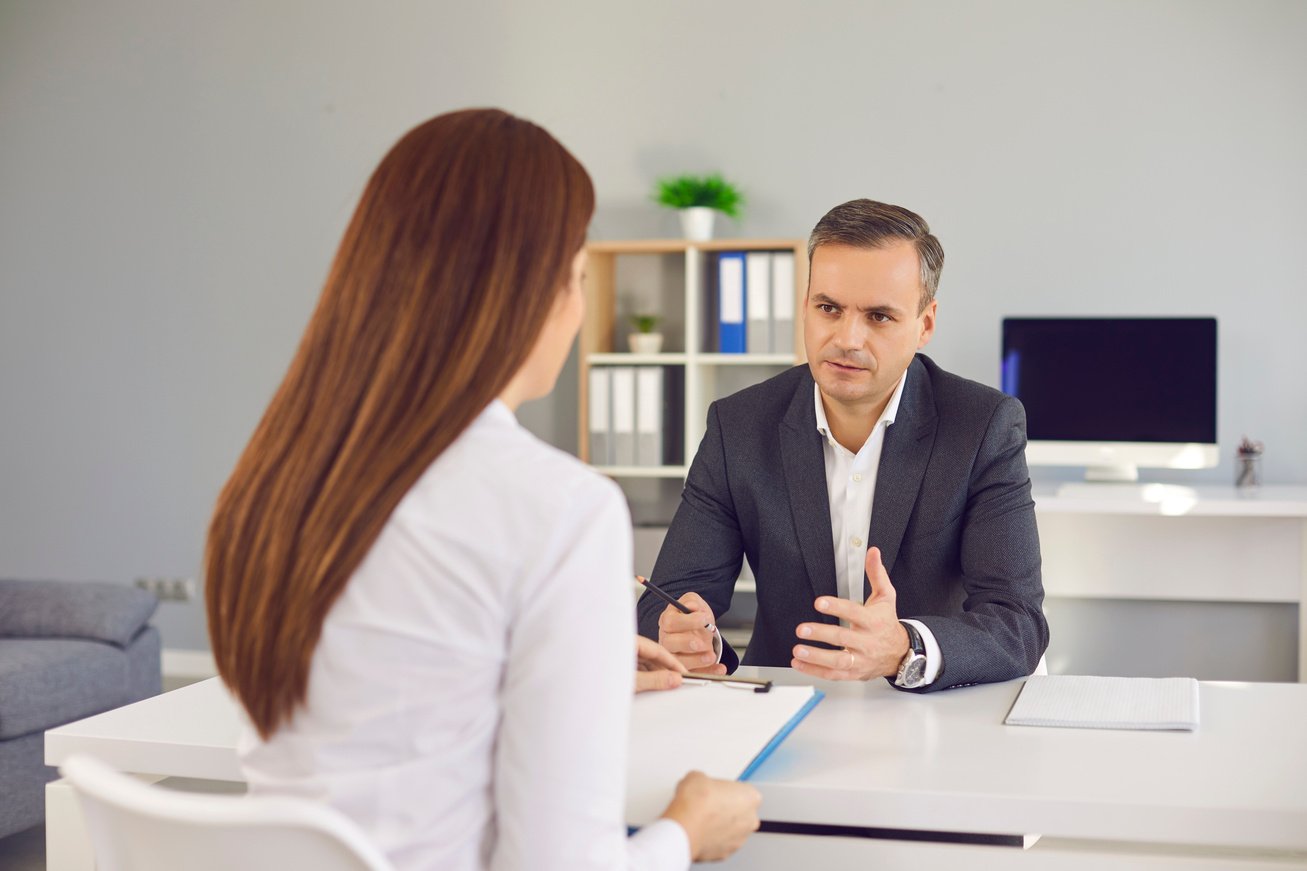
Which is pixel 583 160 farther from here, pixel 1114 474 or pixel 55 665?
pixel 55 665

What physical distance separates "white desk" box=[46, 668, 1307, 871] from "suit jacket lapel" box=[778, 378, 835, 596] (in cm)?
40

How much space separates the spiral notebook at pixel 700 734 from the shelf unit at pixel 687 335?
8.33 ft

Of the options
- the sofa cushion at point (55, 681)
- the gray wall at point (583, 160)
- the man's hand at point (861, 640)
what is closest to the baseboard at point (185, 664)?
the gray wall at point (583, 160)

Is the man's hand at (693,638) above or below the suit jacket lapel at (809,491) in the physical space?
below

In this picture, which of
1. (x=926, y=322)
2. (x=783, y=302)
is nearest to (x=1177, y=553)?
(x=783, y=302)

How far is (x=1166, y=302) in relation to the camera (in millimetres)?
3859

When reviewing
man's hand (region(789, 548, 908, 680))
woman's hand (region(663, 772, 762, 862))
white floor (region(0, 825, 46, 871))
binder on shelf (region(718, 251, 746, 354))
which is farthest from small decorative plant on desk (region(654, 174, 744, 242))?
woman's hand (region(663, 772, 762, 862))

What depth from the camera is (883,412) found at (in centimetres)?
189

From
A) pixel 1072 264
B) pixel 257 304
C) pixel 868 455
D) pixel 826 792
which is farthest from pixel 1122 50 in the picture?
pixel 826 792

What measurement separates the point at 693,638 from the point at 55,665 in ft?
6.61

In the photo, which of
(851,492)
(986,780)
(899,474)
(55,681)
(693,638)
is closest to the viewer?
(986,780)

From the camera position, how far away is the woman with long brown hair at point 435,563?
82 centimetres

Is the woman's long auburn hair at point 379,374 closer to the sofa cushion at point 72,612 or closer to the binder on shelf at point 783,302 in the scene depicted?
the sofa cushion at point 72,612

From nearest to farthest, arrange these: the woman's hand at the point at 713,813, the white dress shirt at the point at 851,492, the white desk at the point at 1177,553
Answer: the woman's hand at the point at 713,813 < the white dress shirt at the point at 851,492 < the white desk at the point at 1177,553
